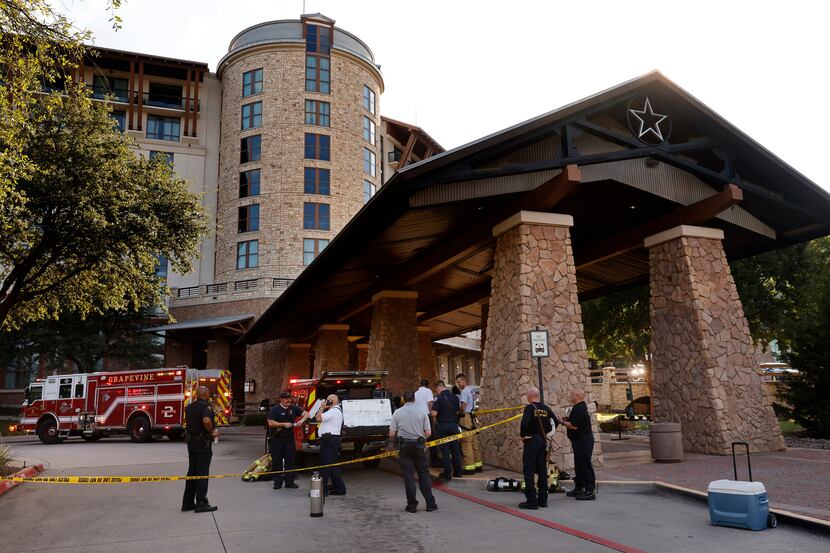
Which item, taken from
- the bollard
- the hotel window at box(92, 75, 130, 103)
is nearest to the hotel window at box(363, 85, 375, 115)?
the hotel window at box(92, 75, 130, 103)

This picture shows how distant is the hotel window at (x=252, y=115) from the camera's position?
48.6 meters

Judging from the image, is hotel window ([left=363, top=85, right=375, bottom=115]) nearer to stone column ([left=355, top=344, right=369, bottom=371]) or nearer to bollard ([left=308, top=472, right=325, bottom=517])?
stone column ([left=355, top=344, right=369, bottom=371])

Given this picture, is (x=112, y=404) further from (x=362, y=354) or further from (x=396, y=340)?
(x=362, y=354)

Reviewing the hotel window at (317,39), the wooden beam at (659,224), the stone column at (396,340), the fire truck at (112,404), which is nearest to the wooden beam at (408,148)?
the hotel window at (317,39)

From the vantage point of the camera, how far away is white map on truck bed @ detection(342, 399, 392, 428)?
1309cm

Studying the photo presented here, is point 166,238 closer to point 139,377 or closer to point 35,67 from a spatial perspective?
point 139,377

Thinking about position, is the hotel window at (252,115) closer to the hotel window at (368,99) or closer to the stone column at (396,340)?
the hotel window at (368,99)

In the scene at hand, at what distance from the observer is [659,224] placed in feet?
51.1

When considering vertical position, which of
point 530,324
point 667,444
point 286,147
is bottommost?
point 667,444

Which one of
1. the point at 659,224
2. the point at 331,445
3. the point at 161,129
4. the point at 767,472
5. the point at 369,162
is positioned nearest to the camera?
the point at 331,445

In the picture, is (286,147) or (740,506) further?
(286,147)

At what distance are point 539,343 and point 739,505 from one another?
4.36 meters

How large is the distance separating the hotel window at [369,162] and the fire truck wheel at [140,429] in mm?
32318

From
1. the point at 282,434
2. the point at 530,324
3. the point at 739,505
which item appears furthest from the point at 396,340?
the point at 739,505
